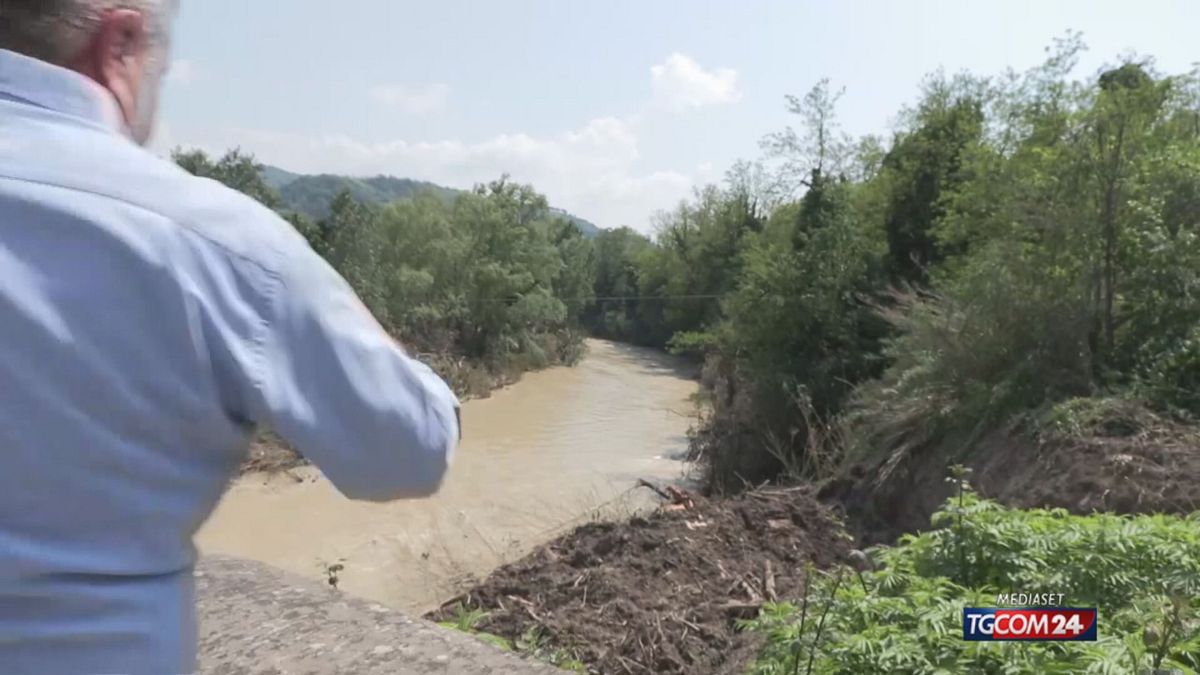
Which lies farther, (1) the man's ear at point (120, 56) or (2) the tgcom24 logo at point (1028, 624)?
(2) the tgcom24 logo at point (1028, 624)

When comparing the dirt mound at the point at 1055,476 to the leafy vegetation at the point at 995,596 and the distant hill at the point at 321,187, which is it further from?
the distant hill at the point at 321,187

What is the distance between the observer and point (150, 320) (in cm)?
103

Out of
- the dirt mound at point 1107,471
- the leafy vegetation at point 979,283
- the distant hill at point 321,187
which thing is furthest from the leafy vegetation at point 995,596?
the distant hill at point 321,187

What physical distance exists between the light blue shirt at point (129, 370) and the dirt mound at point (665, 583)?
4807 mm

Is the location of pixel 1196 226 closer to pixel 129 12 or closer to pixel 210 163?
pixel 129 12

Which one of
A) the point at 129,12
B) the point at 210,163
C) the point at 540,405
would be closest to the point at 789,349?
the point at 540,405

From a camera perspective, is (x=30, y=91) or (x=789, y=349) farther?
(x=789, y=349)

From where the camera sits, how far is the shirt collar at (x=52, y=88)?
1.05 metres

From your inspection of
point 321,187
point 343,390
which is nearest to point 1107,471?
point 343,390

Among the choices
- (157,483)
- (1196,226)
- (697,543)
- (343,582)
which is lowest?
(343,582)

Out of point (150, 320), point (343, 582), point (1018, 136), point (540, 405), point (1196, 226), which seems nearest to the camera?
point (150, 320)

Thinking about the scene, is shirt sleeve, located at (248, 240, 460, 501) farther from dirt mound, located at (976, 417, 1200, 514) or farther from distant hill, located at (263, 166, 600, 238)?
distant hill, located at (263, 166, 600, 238)

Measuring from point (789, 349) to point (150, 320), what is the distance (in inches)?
700

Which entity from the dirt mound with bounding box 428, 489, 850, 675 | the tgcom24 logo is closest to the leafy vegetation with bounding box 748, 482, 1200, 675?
the tgcom24 logo
